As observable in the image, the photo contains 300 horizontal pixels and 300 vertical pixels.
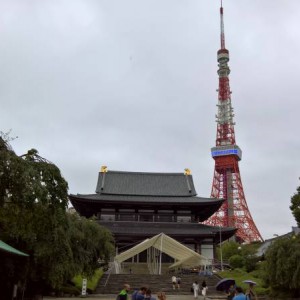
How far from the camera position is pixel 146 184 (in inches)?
1965

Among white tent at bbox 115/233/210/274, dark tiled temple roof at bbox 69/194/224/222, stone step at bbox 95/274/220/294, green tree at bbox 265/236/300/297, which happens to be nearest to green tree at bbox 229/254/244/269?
dark tiled temple roof at bbox 69/194/224/222

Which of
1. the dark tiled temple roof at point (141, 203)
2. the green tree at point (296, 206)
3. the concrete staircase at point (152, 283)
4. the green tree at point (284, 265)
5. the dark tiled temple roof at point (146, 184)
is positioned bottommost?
the concrete staircase at point (152, 283)

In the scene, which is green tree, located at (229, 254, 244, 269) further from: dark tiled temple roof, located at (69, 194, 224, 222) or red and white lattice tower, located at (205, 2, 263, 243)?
red and white lattice tower, located at (205, 2, 263, 243)

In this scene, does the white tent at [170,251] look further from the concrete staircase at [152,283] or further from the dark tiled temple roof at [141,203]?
the dark tiled temple roof at [141,203]

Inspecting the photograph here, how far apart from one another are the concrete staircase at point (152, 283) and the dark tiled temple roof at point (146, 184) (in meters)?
15.5

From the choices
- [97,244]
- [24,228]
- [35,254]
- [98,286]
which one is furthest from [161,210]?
[24,228]

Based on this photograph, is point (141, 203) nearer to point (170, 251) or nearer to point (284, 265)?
point (170, 251)

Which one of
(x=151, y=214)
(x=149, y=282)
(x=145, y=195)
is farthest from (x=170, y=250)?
(x=145, y=195)

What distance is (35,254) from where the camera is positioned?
16719 mm

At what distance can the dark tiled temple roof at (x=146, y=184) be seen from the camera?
154 ft

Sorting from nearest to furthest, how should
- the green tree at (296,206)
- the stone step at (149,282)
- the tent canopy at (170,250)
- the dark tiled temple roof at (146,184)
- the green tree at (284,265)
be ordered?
the green tree at (284,265)
the green tree at (296,206)
the stone step at (149,282)
the tent canopy at (170,250)
the dark tiled temple roof at (146,184)

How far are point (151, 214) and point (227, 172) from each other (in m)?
40.2

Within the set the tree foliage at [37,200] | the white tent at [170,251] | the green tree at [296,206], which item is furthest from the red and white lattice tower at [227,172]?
the tree foliage at [37,200]

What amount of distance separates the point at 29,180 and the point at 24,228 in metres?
2.65
